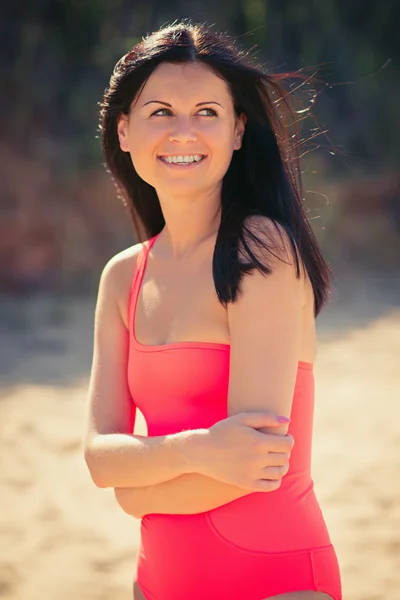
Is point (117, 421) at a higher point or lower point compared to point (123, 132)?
lower

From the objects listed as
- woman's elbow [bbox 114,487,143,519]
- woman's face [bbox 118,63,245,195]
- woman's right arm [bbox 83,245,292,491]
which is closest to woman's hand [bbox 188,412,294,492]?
woman's right arm [bbox 83,245,292,491]

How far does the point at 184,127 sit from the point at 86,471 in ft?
8.18

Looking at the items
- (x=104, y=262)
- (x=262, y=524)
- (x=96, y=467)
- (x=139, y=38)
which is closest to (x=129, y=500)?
(x=96, y=467)

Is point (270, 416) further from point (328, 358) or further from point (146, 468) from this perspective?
point (328, 358)

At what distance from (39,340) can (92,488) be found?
7.14 ft

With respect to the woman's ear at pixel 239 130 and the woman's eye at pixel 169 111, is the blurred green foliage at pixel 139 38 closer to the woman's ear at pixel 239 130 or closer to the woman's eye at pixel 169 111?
the woman's ear at pixel 239 130

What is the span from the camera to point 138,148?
169 centimetres

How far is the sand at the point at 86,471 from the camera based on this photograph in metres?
2.91

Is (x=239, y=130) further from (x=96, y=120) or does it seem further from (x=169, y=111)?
(x=96, y=120)

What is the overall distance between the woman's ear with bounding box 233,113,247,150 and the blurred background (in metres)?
0.24

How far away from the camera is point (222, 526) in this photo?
155 cm

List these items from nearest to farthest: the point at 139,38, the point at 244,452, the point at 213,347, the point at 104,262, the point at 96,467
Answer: the point at 244,452
the point at 213,347
the point at 96,467
the point at 104,262
the point at 139,38

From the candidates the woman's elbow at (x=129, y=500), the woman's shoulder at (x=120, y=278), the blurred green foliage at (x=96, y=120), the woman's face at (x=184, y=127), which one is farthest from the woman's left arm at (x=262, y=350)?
the blurred green foliage at (x=96, y=120)

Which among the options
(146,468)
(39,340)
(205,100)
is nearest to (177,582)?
(146,468)
